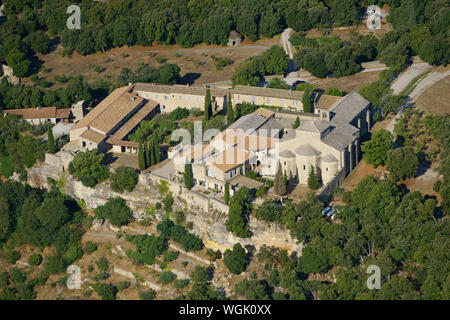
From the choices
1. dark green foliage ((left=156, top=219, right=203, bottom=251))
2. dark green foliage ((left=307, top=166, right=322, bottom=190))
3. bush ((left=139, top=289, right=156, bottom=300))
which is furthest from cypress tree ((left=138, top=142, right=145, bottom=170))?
dark green foliage ((left=307, top=166, right=322, bottom=190))

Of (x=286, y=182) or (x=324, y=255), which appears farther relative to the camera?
(x=286, y=182)

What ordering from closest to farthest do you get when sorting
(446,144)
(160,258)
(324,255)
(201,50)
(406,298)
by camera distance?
(406,298) → (324,255) → (160,258) → (446,144) → (201,50)

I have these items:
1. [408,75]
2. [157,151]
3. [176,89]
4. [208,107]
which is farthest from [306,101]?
[408,75]

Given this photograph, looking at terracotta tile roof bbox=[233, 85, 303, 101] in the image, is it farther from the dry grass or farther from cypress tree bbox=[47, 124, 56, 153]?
cypress tree bbox=[47, 124, 56, 153]

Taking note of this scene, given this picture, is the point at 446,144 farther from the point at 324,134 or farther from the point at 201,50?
the point at 201,50

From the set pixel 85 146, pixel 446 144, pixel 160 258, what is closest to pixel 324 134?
pixel 446 144

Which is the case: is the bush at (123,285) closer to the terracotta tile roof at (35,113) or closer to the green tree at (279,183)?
the green tree at (279,183)

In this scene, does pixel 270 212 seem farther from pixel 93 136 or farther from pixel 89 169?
pixel 93 136
